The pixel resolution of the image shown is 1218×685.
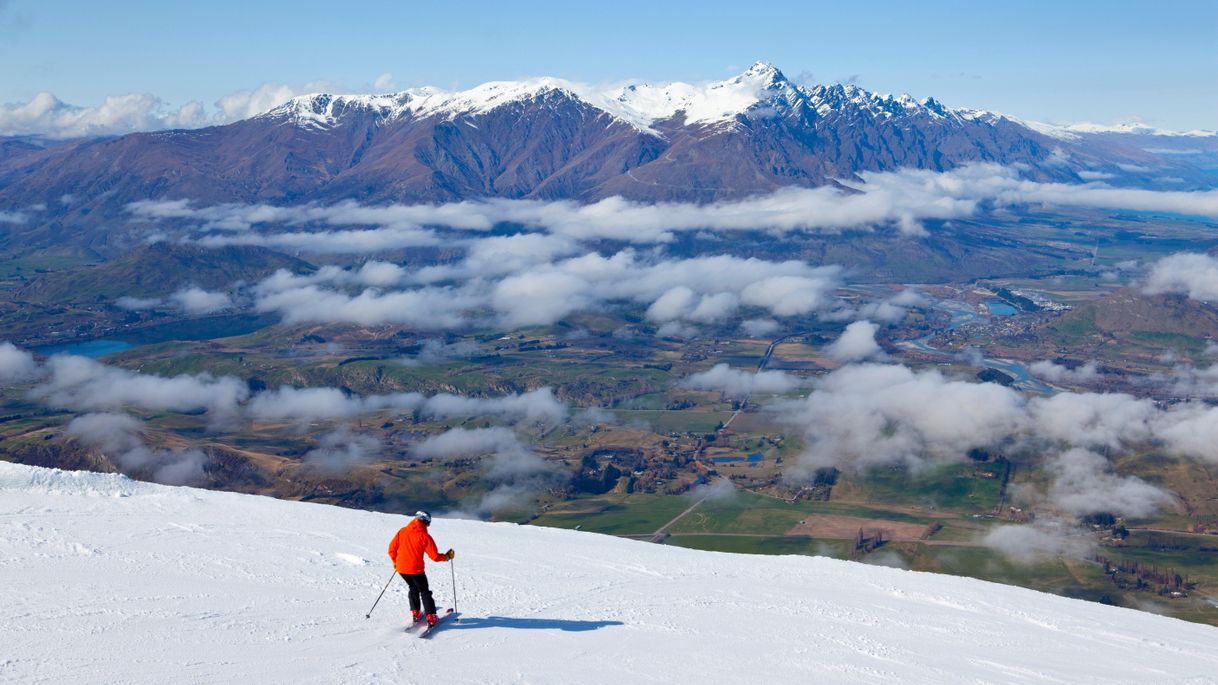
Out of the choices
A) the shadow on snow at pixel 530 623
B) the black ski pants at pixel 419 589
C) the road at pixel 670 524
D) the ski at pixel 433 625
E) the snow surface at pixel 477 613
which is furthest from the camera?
the road at pixel 670 524

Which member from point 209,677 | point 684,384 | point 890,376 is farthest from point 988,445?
point 209,677

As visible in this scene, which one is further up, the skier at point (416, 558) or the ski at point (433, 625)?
the skier at point (416, 558)

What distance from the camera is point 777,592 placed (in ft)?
72.6

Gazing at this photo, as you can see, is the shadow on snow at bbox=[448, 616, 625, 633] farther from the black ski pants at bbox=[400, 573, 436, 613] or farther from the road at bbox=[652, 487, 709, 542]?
the road at bbox=[652, 487, 709, 542]

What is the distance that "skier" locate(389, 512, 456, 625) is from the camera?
16359mm

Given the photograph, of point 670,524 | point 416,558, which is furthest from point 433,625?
point 670,524

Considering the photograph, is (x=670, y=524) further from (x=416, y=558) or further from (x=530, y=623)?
(x=416, y=558)

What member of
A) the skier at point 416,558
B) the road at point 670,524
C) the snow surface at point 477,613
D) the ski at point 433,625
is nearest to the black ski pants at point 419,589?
the skier at point 416,558

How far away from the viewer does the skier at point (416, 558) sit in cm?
1636

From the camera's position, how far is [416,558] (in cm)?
1650

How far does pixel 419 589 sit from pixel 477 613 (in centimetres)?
186

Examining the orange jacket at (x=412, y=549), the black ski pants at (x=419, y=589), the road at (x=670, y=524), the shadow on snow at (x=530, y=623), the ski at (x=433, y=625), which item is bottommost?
the road at (x=670, y=524)

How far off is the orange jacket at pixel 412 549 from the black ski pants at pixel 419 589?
0.07m

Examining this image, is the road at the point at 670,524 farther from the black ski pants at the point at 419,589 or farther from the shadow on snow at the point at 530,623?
the black ski pants at the point at 419,589
